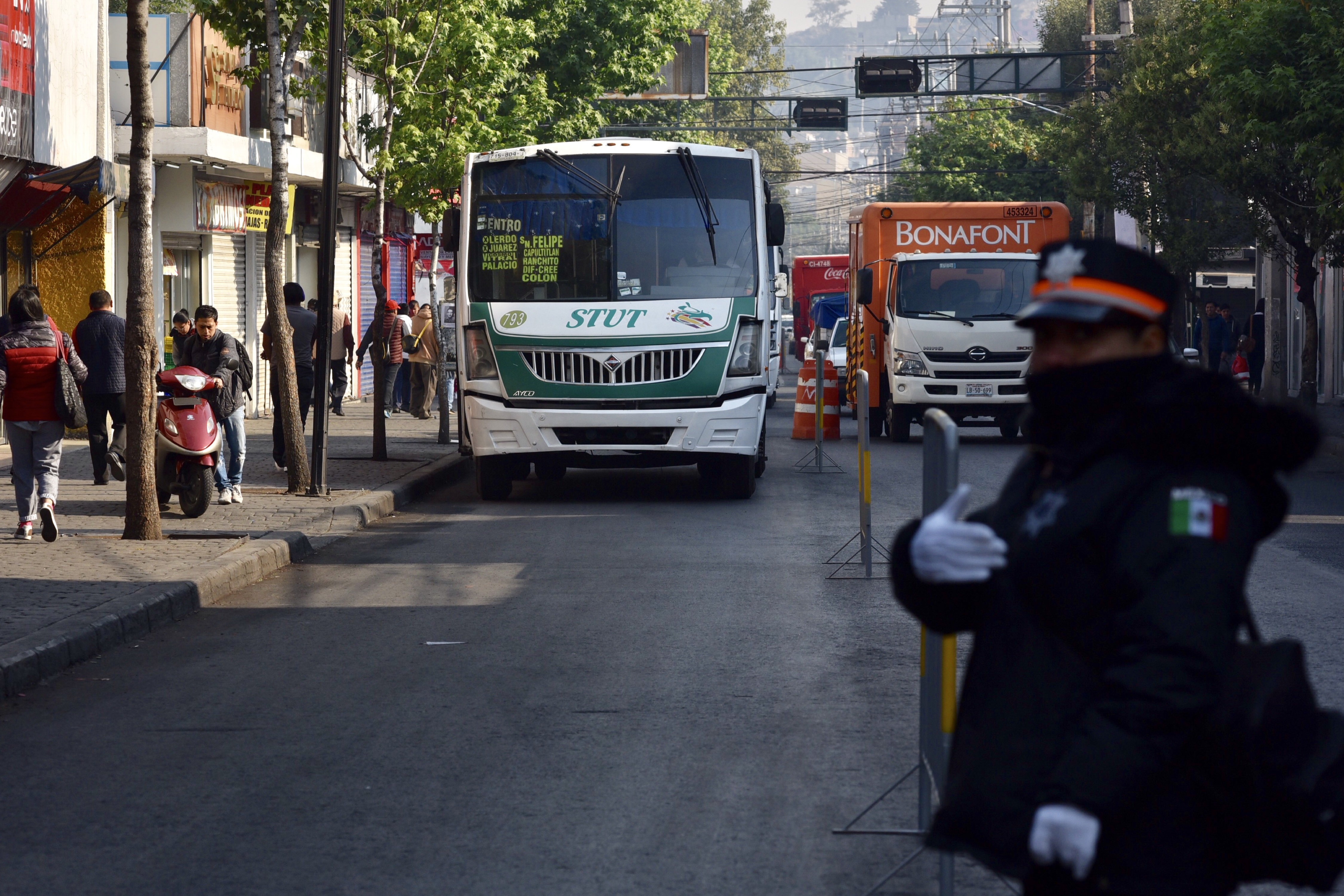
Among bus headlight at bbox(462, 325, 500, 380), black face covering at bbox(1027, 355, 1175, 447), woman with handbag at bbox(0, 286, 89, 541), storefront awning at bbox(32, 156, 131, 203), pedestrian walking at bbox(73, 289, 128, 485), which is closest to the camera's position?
black face covering at bbox(1027, 355, 1175, 447)

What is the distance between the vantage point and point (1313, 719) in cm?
243

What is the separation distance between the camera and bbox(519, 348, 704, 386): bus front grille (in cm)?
1425

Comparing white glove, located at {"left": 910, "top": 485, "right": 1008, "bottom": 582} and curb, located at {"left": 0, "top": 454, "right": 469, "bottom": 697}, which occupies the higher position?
white glove, located at {"left": 910, "top": 485, "right": 1008, "bottom": 582}

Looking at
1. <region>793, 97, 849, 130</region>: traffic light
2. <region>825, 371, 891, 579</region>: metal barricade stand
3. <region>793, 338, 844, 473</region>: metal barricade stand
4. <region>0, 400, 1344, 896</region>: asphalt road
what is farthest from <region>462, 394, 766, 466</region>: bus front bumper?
<region>793, 97, 849, 130</region>: traffic light

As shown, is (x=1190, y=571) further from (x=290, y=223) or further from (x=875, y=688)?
(x=290, y=223)

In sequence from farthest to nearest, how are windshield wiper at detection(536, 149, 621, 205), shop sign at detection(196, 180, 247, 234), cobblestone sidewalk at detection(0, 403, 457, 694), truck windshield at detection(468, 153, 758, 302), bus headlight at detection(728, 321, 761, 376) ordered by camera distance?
shop sign at detection(196, 180, 247, 234) → windshield wiper at detection(536, 149, 621, 205) → truck windshield at detection(468, 153, 758, 302) → bus headlight at detection(728, 321, 761, 376) → cobblestone sidewalk at detection(0, 403, 457, 694)

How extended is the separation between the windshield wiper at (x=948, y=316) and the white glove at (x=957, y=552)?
18847 millimetres

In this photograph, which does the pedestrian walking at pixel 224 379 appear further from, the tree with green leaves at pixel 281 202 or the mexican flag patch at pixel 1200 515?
the mexican flag patch at pixel 1200 515

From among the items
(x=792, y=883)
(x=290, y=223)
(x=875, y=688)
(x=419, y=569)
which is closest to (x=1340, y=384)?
(x=290, y=223)

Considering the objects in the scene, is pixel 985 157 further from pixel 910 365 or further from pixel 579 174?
pixel 579 174

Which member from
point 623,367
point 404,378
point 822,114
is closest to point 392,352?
point 404,378

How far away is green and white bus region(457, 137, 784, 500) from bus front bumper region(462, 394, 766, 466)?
1 centimetres

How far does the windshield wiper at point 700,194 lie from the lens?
48.3ft

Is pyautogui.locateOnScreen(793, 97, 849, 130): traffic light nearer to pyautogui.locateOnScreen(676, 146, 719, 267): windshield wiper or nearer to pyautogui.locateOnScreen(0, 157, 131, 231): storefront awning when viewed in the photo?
pyautogui.locateOnScreen(0, 157, 131, 231): storefront awning
